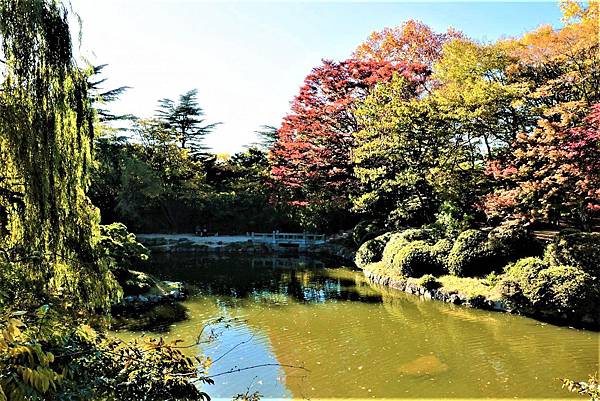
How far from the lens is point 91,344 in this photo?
2.54m

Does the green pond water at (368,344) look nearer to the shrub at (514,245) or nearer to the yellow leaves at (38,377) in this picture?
the shrub at (514,245)

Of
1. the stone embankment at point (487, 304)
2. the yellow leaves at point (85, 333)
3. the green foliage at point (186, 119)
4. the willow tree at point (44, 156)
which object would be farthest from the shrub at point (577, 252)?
the green foliage at point (186, 119)

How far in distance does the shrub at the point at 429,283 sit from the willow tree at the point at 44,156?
896 centimetres

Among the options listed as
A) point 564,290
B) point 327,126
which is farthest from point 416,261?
point 327,126

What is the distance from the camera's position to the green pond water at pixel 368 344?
6.02 m

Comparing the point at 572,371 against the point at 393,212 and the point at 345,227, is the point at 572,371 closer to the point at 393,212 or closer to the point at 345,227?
the point at 393,212

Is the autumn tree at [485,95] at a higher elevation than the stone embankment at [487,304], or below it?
higher

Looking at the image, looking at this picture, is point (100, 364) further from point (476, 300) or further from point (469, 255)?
point (469, 255)

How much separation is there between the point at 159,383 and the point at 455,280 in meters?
10.0

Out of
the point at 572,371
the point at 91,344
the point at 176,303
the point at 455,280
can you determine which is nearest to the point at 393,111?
the point at 455,280

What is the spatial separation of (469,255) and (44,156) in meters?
9.95

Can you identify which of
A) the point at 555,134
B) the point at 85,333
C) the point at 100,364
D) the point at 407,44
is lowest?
the point at 100,364

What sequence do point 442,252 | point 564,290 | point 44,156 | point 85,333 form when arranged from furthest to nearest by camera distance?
point 442,252 → point 564,290 → point 44,156 → point 85,333

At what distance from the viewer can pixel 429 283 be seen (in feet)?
37.1
